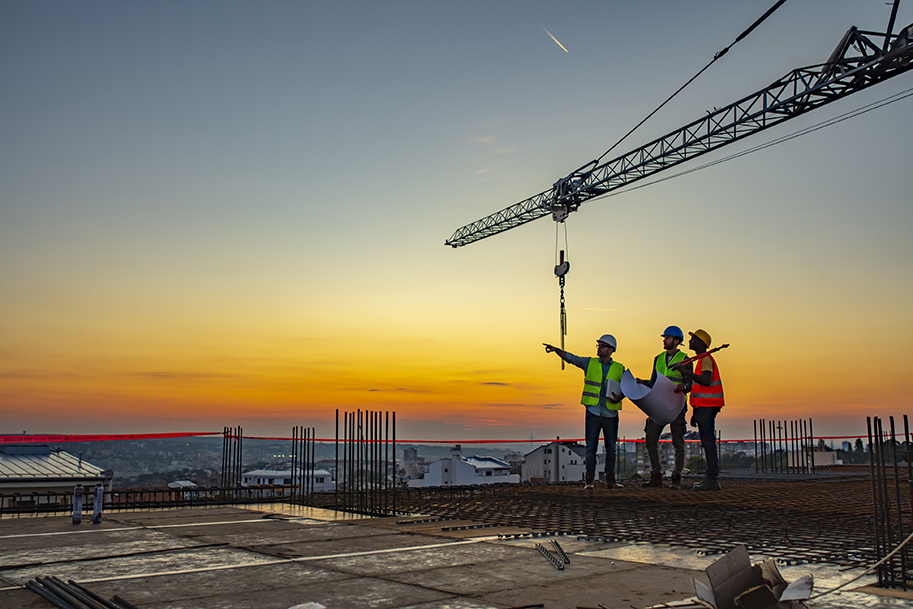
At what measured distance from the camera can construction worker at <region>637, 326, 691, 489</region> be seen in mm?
15000

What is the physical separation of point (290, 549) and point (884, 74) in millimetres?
24729

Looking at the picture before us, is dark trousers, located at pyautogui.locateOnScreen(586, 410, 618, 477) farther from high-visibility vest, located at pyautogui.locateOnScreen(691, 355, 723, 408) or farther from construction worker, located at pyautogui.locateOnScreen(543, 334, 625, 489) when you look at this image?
high-visibility vest, located at pyautogui.locateOnScreen(691, 355, 723, 408)

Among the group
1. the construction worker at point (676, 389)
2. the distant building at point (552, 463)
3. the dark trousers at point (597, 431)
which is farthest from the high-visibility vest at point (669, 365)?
the distant building at point (552, 463)

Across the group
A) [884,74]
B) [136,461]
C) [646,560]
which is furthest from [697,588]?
[136,461]

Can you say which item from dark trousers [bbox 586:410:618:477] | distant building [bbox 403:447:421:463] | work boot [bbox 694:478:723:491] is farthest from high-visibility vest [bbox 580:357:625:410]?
distant building [bbox 403:447:421:463]

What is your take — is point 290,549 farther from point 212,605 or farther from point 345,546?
point 212,605

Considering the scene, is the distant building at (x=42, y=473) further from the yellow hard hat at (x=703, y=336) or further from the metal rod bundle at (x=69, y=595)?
the yellow hard hat at (x=703, y=336)

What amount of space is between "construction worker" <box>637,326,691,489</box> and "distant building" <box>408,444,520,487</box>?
55.8 meters

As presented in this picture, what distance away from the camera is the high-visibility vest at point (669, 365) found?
15.0 metres

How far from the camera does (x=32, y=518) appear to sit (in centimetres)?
1300

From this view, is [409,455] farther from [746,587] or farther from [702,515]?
[746,587]

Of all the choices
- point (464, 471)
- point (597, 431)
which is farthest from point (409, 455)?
point (597, 431)

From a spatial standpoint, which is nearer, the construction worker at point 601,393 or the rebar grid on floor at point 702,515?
the rebar grid on floor at point 702,515

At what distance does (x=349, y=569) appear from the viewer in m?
7.46
